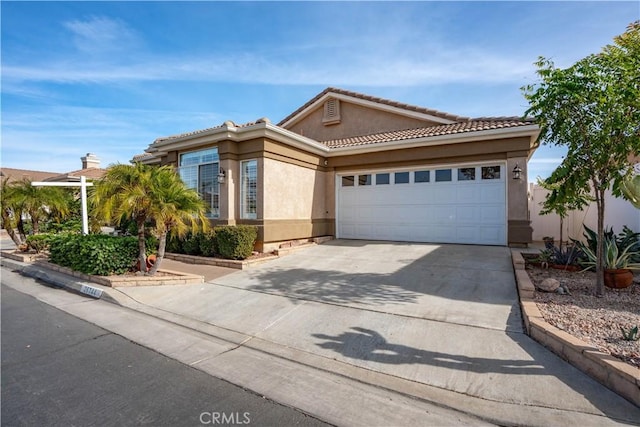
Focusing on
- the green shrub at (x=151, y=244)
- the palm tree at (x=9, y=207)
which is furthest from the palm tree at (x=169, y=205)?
the palm tree at (x=9, y=207)

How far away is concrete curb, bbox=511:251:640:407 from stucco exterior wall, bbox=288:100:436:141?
37.0ft

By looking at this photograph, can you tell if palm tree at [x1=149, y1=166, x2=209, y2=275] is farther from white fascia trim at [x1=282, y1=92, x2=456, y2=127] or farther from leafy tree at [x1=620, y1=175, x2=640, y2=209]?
white fascia trim at [x1=282, y1=92, x2=456, y2=127]

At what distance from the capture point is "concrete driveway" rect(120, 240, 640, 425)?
→ 10.2 feet

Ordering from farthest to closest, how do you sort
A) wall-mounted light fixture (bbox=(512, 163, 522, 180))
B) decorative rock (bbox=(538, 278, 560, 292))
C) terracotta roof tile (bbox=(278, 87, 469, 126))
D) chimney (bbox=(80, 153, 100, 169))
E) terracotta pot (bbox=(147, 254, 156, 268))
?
1. chimney (bbox=(80, 153, 100, 169))
2. terracotta roof tile (bbox=(278, 87, 469, 126))
3. wall-mounted light fixture (bbox=(512, 163, 522, 180))
4. terracotta pot (bbox=(147, 254, 156, 268))
5. decorative rock (bbox=(538, 278, 560, 292))

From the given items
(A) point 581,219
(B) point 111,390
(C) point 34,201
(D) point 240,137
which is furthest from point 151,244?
(A) point 581,219

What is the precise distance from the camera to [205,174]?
11312mm

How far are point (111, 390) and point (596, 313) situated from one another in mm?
6272

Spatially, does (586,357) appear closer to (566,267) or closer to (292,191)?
(566,267)

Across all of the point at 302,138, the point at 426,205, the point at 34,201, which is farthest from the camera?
the point at 34,201

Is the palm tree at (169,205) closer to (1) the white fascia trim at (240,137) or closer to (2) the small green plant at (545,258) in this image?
(1) the white fascia trim at (240,137)

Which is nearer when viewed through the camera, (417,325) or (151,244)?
(417,325)

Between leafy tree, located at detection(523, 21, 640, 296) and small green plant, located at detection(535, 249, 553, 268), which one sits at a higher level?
leafy tree, located at detection(523, 21, 640, 296)

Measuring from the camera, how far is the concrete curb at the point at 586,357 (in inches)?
118

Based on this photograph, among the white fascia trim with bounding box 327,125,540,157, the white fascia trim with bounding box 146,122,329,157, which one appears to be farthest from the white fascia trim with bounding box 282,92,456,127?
the white fascia trim with bounding box 146,122,329,157
